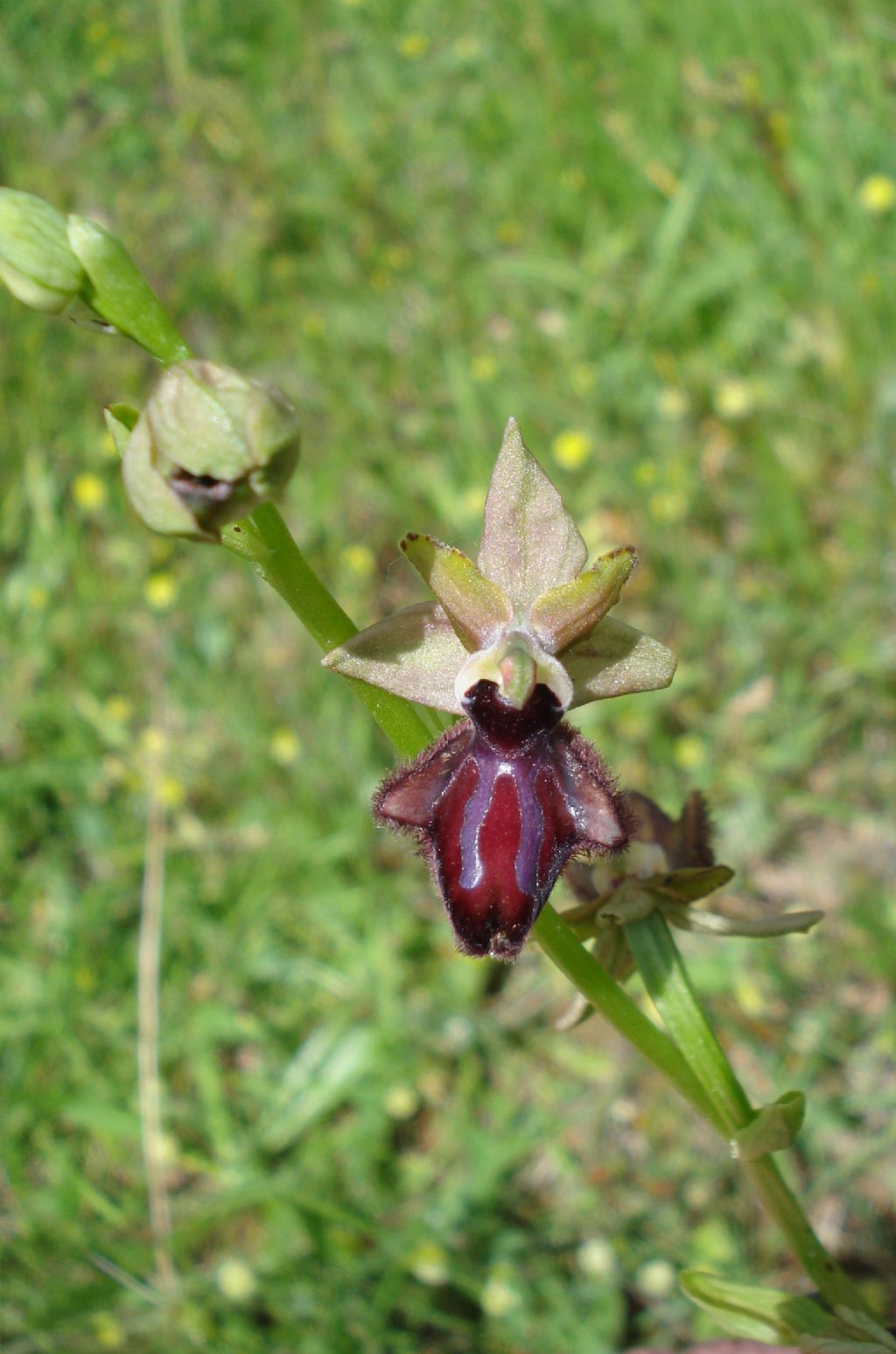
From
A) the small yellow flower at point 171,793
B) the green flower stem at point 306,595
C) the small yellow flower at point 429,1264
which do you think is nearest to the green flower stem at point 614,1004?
the green flower stem at point 306,595

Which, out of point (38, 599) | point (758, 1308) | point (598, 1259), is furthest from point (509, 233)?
point (758, 1308)

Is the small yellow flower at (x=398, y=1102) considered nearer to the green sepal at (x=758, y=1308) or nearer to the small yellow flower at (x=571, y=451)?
the green sepal at (x=758, y=1308)

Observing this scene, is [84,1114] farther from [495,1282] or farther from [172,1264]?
[495,1282]

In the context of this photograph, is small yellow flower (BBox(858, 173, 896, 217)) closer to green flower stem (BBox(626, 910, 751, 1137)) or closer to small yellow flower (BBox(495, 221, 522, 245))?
small yellow flower (BBox(495, 221, 522, 245))

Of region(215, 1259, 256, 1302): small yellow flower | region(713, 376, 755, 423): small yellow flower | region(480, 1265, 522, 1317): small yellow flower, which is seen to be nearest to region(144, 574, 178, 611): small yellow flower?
region(713, 376, 755, 423): small yellow flower

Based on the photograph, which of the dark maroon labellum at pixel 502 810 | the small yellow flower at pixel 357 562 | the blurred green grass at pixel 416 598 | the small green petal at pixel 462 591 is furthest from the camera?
the small yellow flower at pixel 357 562

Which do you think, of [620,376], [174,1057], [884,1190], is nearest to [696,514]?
[620,376]

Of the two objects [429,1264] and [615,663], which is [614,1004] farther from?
[429,1264]
